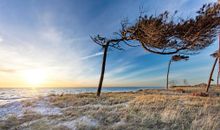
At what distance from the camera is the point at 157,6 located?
12094 mm

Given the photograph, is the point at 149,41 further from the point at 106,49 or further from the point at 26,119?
the point at 26,119

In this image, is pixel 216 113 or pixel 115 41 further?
pixel 115 41

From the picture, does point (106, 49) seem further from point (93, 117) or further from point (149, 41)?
point (93, 117)

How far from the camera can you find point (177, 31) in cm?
1210

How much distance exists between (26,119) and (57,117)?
1.33m

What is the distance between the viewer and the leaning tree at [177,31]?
11.4 meters

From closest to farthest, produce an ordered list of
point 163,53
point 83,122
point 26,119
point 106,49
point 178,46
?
point 83,122, point 26,119, point 178,46, point 163,53, point 106,49

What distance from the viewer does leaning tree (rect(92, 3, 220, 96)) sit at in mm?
11359

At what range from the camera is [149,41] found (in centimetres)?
1327

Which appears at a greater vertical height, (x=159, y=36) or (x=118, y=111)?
(x=159, y=36)

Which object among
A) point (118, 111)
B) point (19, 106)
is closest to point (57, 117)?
point (118, 111)

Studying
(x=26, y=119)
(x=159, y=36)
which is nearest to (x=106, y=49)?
(x=159, y=36)

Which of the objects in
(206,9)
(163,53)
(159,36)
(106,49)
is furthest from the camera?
(106,49)

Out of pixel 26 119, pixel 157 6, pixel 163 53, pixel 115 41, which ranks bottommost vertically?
pixel 26 119
